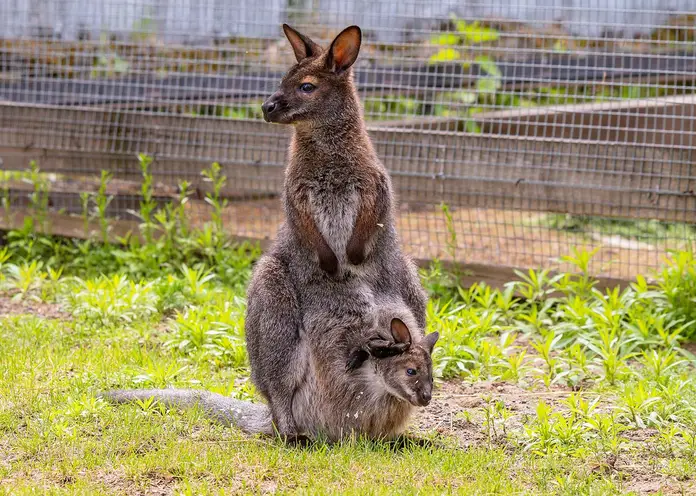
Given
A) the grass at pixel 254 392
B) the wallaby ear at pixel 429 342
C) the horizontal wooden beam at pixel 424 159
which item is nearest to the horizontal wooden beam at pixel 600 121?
the horizontal wooden beam at pixel 424 159

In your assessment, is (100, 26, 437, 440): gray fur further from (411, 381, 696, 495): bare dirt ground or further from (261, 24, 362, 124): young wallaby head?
(411, 381, 696, 495): bare dirt ground

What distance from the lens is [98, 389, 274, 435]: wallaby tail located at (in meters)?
5.02

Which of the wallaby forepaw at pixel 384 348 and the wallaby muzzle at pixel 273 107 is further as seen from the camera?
the wallaby muzzle at pixel 273 107

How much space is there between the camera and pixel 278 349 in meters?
4.81

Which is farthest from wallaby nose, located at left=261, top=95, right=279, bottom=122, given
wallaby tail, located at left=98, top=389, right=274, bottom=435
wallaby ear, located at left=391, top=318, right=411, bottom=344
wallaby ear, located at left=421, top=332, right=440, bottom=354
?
wallaby tail, located at left=98, top=389, right=274, bottom=435

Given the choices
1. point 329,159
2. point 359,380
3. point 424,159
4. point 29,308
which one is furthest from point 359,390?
point 29,308

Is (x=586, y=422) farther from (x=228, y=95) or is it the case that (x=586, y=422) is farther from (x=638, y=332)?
(x=228, y=95)

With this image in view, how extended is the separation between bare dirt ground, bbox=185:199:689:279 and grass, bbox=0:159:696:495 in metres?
0.39

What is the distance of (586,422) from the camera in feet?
15.9

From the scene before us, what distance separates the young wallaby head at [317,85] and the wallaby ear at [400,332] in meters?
1.20

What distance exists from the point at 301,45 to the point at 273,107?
48 cm

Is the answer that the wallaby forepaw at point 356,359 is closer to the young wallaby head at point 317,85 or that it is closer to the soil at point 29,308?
the young wallaby head at point 317,85

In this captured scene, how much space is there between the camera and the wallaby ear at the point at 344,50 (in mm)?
5062

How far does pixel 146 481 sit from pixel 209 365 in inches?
76.1
